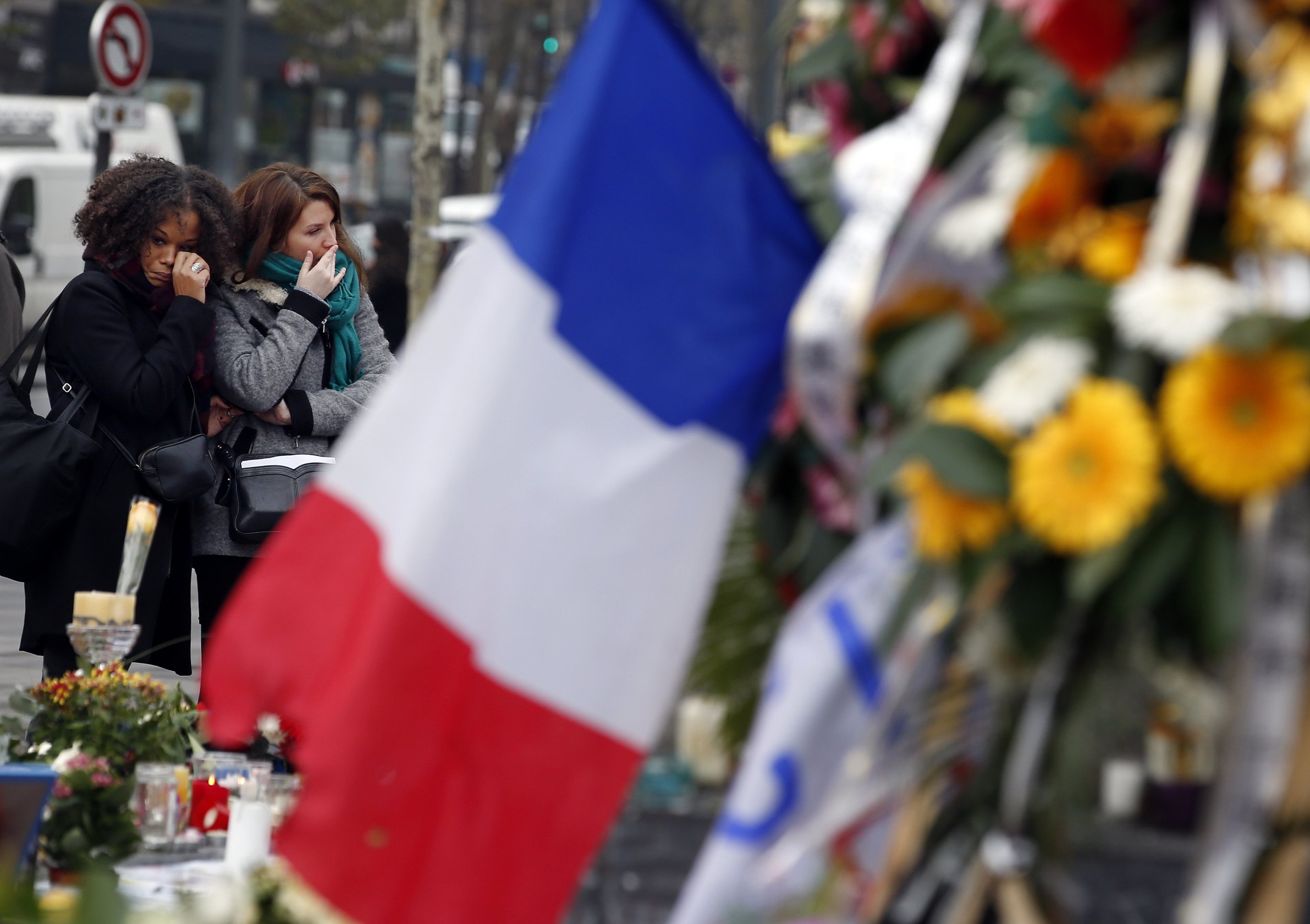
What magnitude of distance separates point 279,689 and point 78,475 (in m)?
3.19

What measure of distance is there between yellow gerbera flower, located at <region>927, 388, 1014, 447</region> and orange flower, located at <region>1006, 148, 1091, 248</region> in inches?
6.1

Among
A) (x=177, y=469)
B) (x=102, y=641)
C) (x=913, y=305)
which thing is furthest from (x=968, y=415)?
(x=177, y=469)

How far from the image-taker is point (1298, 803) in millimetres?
1565

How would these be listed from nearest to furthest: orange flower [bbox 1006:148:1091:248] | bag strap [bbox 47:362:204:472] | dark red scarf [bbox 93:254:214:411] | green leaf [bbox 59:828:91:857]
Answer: orange flower [bbox 1006:148:1091:248] < green leaf [bbox 59:828:91:857] < bag strap [bbox 47:362:204:472] < dark red scarf [bbox 93:254:214:411]

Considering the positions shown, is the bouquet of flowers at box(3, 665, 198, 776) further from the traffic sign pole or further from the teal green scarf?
the traffic sign pole

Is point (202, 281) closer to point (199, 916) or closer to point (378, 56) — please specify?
point (199, 916)

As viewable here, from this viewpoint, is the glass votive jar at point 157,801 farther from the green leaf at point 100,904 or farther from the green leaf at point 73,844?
the green leaf at point 100,904

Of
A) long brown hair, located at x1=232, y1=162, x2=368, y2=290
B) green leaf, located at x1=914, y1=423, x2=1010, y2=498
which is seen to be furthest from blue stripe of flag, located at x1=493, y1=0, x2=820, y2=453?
long brown hair, located at x1=232, y1=162, x2=368, y2=290

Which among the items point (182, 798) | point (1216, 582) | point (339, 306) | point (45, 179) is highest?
point (1216, 582)

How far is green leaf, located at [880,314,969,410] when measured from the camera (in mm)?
1675

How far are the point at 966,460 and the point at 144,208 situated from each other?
3.85 m

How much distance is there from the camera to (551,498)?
6.13ft

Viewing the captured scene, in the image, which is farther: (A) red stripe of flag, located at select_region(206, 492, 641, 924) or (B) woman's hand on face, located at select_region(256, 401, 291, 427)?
(B) woman's hand on face, located at select_region(256, 401, 291, 427)

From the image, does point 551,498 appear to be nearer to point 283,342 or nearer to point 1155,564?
point 1155,564
